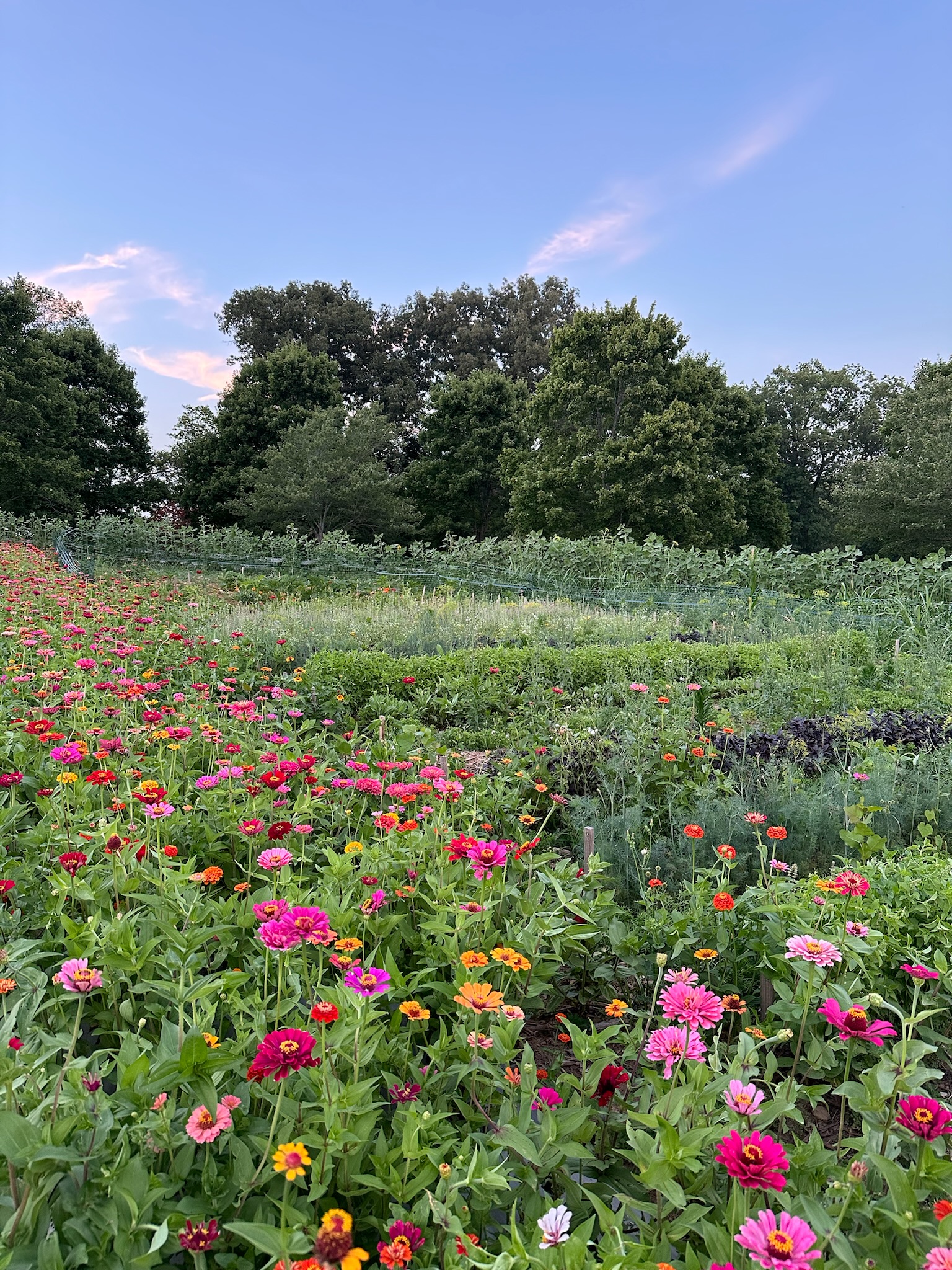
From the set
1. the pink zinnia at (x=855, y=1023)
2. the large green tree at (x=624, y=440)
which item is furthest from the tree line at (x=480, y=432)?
the pink zinnia at (x=855, y=1023)

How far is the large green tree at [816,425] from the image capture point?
31.4 metres

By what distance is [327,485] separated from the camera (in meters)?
22.8

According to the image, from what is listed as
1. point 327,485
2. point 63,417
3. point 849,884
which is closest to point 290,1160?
point 849,884

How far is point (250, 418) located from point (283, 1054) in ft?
91.8

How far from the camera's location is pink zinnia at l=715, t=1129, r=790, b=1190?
0.85 meters

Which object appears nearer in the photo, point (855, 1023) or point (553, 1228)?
point (553, 1228)

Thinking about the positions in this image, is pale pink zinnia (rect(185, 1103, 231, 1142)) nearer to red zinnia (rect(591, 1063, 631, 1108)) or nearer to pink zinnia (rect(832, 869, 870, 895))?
red zinnia (rect(591, 1063, 631, 1108))

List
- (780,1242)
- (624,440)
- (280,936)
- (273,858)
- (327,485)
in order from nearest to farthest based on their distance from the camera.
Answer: (780,1242), (280,936), (273,858), (624,440), (327,485)

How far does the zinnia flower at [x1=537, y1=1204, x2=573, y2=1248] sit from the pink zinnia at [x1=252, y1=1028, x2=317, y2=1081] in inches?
15.4

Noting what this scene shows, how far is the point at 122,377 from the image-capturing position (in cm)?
2855

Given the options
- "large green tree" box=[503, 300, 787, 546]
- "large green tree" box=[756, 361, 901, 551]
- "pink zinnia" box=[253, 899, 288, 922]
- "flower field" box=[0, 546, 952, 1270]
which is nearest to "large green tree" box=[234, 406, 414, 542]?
"large green tree" box=[503, 300, 787, 546]

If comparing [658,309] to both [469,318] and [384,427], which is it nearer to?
[384,427]

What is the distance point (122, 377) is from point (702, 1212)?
3292 centimetres

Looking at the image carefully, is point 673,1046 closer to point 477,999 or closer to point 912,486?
point 477,999
